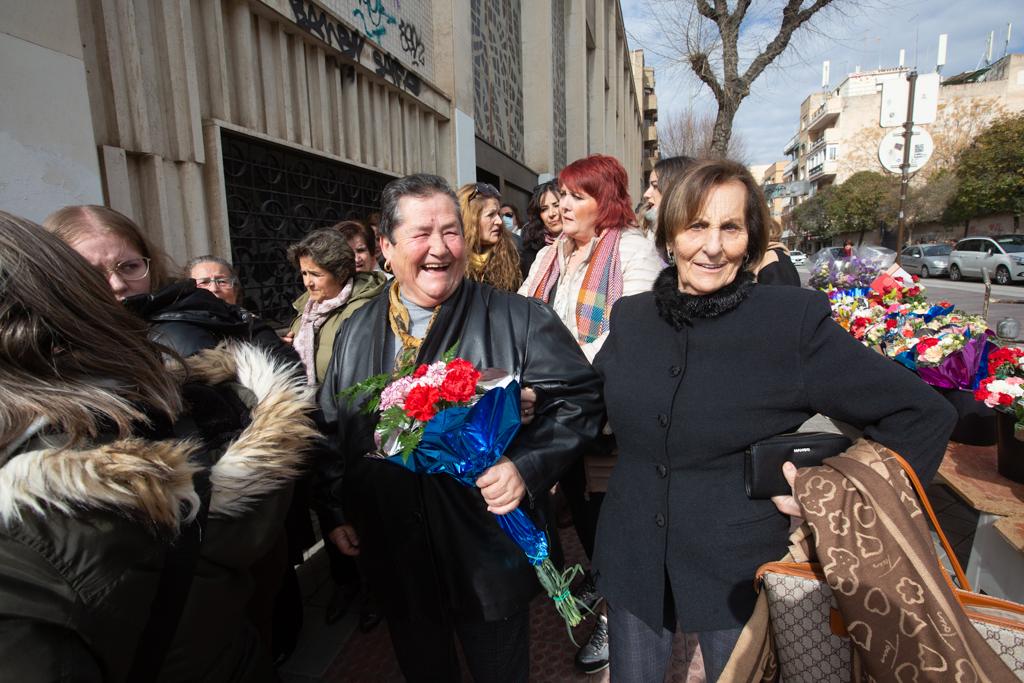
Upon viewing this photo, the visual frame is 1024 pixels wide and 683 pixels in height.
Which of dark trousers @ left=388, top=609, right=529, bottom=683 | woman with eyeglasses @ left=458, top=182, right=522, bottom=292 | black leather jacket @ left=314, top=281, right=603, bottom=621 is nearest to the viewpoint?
black leather jacket @ left=314, top=281, right=603, bottom=621

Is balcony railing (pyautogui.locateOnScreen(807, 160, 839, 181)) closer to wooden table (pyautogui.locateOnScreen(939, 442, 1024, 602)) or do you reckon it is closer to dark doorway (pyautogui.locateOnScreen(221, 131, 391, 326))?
dark doorway (pyautogui.locateOnScreen(221, 131, 391, 326))

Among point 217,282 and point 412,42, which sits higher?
point 412,42

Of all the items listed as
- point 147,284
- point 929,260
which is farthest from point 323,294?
point 929,260

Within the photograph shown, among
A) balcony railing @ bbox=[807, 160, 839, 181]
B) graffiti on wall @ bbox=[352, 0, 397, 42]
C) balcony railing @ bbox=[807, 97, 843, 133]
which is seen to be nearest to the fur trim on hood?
graffiti on wall @ bbox=[352, 0, 397, 42]

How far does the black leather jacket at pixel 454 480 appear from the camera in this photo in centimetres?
164

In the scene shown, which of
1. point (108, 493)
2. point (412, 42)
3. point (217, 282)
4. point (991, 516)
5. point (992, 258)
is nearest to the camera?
point (108, 493)

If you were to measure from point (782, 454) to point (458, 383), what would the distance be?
2.87ft

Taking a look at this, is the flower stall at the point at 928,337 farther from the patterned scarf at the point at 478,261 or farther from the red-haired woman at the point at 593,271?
the patterned scarf at the point at 478,261

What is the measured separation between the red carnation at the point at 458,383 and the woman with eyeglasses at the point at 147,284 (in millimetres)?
910

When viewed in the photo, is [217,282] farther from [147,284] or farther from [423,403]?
[423,403]

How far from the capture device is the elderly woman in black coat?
1.38 metres

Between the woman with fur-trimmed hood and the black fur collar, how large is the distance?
3.58 ft

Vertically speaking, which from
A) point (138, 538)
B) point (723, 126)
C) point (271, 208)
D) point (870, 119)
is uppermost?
point (870, 119)

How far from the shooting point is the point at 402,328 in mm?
1868
